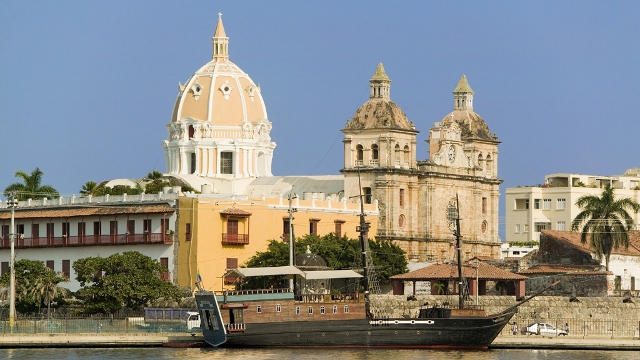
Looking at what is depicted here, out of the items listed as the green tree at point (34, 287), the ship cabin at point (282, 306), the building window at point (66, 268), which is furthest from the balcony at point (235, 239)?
the ship cabin at point (282, 306)

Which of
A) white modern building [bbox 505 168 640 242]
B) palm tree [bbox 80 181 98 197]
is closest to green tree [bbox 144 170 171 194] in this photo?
palm tree [bbox 80 181 98 197]

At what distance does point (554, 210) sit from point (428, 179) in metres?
30.6

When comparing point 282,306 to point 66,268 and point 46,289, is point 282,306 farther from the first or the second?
point 66,268

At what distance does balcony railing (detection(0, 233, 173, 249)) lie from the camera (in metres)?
95.2

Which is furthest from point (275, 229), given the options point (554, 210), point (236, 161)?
point (554, 210)

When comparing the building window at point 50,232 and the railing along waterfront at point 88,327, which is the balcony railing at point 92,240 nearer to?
the building window at point 50,232

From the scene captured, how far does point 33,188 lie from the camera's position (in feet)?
377

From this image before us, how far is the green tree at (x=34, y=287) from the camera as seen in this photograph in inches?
3463

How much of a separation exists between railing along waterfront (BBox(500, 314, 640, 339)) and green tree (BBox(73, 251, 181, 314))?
18.0 metres

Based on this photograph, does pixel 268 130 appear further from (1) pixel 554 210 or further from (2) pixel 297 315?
(2) pixel 297 315

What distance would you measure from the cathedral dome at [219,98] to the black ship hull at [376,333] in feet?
169

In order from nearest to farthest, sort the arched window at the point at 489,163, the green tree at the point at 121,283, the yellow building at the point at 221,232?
the green tree at the point at 121,283
the yellow building at the point at 221,232
the arched window at the point at 489,163

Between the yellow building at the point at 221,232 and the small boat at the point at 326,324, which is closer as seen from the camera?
the small boat at the point at 326,324

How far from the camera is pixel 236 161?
414ft
